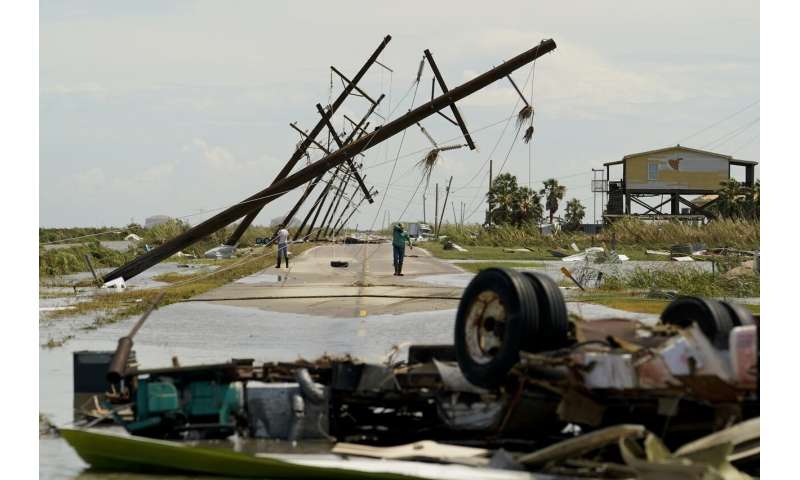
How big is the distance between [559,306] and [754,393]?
1856 mm

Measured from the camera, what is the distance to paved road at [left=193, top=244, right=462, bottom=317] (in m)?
25.5

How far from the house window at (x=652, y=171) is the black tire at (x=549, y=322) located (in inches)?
3653

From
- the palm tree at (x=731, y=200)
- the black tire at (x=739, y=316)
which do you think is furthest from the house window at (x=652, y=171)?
the black tire at (x=739, y=316)

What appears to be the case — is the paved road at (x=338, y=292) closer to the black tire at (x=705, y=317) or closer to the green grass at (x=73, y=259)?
the green grass at (x=73, y=259)

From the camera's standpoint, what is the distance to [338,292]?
3009 cm

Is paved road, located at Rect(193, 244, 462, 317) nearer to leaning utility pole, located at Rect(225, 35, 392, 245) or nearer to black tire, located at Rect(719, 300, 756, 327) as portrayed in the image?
leaning utility pole, located at Rect(225, 35, 392, 245)

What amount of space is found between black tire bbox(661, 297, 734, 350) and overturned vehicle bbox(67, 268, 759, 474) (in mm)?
13

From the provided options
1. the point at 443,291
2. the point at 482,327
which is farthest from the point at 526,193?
the point at 482,327

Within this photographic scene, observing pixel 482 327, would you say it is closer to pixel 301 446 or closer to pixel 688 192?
pixel 301 446

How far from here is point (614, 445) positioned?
Result: 8984 millimetres

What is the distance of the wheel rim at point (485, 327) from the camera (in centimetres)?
999

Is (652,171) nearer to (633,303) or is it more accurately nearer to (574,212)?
(574,212)

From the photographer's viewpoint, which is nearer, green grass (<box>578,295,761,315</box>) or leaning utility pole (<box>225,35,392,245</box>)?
green grass (<box>578,295,761,315</box>)

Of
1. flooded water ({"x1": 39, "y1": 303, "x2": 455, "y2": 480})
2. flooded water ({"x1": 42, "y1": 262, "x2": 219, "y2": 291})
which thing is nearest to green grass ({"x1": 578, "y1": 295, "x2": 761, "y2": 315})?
flooded water ({"x1": 39, "y1": 303, "x2": 455, "y2": 480})
